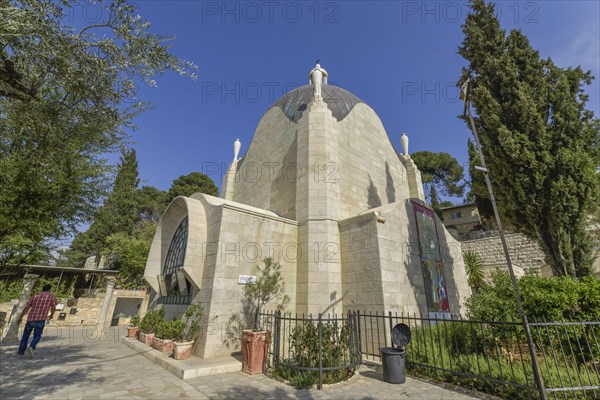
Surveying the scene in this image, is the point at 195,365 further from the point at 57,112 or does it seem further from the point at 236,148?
the point at 236,148

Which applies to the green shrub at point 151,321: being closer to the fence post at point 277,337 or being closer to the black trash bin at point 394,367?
the fence post at point 277,337

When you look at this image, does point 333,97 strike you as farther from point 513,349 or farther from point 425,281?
point 513,349

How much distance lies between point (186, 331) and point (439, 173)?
119 feet

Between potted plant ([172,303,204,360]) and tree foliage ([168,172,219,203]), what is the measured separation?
3169 centimetres

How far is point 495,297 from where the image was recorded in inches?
306

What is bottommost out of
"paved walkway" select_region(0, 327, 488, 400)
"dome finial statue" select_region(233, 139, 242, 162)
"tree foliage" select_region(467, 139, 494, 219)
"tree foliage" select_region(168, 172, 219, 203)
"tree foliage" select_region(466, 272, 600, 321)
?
"paved walkway" select_region(0, 327, 488, 400)

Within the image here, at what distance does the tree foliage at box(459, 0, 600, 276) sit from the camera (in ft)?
27.5

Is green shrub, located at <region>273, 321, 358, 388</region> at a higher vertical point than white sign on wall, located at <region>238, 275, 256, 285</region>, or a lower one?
lower

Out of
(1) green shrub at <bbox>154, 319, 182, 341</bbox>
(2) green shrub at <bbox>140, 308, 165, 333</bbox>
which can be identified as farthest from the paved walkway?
(2) green shrub at <bbox>140, 308, 165, 333</bbox>

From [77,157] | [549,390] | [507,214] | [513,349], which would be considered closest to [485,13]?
[507,214]

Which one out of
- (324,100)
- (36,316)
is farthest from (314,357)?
(324,100)

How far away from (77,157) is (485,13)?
49.1ft

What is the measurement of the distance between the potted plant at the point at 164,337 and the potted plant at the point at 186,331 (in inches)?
5.5

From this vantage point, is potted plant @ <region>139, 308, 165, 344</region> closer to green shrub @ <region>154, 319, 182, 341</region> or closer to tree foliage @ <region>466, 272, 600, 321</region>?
green shrub @ <region>154, 319, 182, 341</region>
